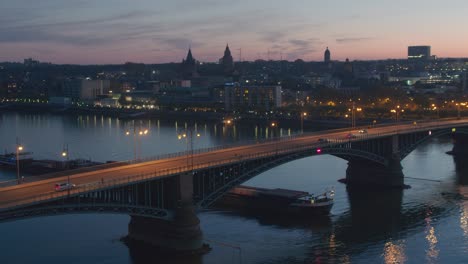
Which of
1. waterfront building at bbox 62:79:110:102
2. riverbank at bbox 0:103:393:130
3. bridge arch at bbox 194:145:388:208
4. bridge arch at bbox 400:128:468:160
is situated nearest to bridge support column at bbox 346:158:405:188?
bridge arch at bbox 400:128:468:160

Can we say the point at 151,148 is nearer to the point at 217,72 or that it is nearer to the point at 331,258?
the point at 331,258

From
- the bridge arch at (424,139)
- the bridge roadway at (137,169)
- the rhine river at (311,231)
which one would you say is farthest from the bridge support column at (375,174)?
the bridge roadway at (137,169)

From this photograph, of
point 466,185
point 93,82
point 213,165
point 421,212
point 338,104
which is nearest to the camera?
point 213,165

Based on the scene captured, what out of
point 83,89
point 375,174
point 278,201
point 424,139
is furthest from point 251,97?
point 278,201

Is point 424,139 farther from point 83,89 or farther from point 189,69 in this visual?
point 189,69

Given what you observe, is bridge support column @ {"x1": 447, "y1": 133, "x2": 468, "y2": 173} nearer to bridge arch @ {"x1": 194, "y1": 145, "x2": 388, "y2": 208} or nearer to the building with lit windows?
bridge arch @ {"x1": 194, "y1": 145, "x2": 388, "y2": 208}

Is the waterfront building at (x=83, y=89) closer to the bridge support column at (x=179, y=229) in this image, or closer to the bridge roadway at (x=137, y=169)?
the bridge roadway at (x=137, y=169)

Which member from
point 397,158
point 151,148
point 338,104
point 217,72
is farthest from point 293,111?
point 217,72
